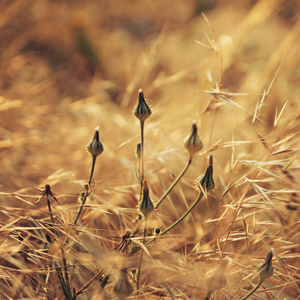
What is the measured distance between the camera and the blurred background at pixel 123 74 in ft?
3.71

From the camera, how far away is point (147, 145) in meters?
1.10

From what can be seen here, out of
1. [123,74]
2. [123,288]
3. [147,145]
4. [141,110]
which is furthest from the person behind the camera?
[123,74]

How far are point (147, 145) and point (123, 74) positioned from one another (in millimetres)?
889

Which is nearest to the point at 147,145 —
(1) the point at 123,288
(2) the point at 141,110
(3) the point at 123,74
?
(2) the point at 141,110

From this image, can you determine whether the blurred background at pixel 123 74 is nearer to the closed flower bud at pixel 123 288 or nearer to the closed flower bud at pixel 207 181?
the closed flower bud at pixel 207 181

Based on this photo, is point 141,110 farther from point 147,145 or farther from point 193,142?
point 147,145

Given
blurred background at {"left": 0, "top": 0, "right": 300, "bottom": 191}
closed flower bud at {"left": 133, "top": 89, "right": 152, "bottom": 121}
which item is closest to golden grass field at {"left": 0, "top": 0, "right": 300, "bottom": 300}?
blurred background at {"left": 0, "top": 0, "right": 300, "bottom": 191}

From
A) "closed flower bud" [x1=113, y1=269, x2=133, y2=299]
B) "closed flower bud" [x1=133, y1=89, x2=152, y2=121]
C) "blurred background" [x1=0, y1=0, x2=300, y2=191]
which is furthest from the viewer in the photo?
"blurred background" [x1=0, y1=0, x2=300, y2=191]

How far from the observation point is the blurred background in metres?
1.13

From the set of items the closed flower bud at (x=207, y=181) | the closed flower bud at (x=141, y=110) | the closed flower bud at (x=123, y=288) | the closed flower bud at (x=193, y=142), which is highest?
the closed flower bud at (x=141, y=110)

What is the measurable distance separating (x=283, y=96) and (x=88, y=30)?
1.07m

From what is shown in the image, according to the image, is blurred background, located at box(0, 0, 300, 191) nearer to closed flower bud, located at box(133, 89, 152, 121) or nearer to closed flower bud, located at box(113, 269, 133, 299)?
closed flower bud, located at box(133, 89, 152, 121)

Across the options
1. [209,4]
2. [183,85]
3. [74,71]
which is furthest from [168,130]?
[209,4]

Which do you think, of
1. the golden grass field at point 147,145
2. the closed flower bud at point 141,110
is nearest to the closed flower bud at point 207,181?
the golden grass field at point 147,145
